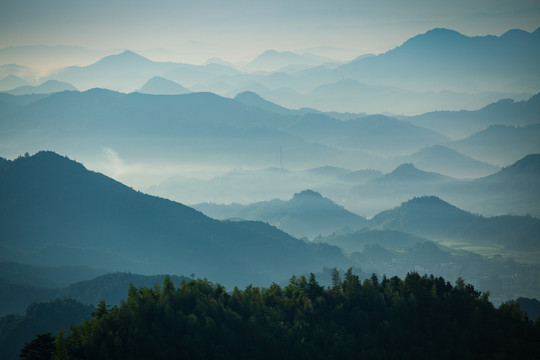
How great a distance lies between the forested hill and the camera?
2583 inches

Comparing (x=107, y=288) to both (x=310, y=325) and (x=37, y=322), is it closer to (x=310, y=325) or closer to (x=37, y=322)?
(x=37, y=322)

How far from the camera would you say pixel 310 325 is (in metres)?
73.8

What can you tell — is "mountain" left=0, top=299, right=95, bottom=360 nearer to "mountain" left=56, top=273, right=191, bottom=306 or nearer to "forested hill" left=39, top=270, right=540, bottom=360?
"mountain" left=56, top=273, right=191, bottom=306

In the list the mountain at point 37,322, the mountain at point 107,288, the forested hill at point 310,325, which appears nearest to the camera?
the forested hill at point 310,325

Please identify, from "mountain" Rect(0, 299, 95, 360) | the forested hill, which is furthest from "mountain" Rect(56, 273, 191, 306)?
the forested hill

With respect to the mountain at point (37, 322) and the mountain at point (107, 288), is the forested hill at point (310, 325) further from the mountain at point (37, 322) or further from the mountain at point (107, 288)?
the mountain at point (107, 288)

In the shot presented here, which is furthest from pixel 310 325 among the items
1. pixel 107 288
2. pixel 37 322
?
pixel 107 288

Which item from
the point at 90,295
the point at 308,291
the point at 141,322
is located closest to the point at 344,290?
the point at 308,291

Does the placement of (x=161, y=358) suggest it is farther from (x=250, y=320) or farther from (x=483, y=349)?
(x=483, y=349)

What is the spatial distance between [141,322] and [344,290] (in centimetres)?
2608

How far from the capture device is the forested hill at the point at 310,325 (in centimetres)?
6560

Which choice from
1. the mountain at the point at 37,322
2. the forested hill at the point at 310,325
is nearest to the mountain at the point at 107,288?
the mountain at the point at 37,322

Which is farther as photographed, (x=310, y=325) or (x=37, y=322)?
(x=37, y=322)

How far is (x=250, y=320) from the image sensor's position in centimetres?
7225
